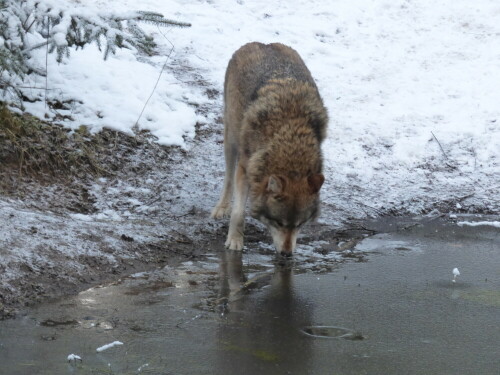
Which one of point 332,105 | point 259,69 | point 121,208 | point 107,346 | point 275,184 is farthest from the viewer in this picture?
point 332,105

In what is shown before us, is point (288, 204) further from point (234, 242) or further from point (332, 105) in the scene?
point (332, 105)

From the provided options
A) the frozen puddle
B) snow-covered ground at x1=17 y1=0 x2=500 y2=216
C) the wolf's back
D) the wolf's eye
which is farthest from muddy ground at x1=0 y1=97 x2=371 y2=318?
the wolf's back

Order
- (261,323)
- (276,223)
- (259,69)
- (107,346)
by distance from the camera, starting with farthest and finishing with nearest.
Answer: (259,69) < (276,223) < (261,323) < (107,346)

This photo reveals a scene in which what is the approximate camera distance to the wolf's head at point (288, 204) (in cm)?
588

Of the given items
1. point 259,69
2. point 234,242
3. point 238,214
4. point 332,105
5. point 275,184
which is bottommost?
point 234,242

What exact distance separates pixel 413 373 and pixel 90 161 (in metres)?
4.68

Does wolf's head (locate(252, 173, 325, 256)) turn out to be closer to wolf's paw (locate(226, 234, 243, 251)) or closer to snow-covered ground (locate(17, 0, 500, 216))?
wolf's paw (locate(226, 234, 243, 251))

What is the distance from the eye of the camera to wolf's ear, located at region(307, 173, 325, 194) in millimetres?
5852

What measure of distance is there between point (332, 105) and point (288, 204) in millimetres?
4891

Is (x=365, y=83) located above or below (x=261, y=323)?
above

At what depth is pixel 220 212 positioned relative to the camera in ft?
23.7

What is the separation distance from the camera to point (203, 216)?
7156mm

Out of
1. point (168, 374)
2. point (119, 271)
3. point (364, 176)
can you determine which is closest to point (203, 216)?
point (119, 271)

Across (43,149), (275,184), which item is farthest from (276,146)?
(43,149)
